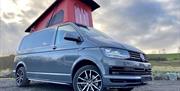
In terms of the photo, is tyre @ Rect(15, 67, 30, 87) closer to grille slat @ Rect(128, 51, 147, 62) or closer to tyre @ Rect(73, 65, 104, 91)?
tyre @ Rect(73, 65, 104, 91)

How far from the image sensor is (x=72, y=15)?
17.3 metres

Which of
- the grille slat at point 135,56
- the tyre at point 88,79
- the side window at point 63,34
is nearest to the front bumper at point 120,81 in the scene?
the tyre at point 88,79

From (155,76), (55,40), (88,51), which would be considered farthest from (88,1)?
(88,51)

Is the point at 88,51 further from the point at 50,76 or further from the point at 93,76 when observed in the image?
the point at 50,76

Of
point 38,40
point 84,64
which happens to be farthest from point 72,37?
point 38,40

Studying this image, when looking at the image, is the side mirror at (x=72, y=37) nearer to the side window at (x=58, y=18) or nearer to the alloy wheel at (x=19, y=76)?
the alloy wheel at (x=19, y=76)

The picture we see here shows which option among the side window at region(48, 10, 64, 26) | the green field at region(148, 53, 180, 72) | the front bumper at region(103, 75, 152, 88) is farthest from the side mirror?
the green field at region(148, 53, 180, 72)

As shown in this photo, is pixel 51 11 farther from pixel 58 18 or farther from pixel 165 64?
pixel 165 64

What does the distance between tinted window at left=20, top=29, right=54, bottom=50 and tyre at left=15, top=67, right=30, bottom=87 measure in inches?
29.2

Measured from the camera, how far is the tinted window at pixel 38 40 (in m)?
9.83

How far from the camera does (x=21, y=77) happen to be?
1100cm

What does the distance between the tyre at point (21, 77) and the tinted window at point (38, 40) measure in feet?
2.44

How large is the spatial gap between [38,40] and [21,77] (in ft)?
4.62

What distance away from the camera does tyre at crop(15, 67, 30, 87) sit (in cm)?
1079
